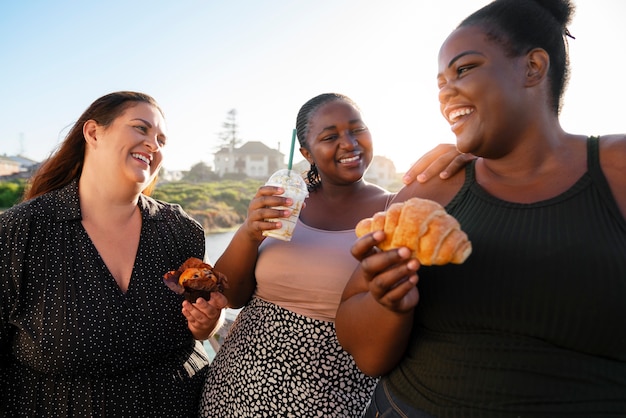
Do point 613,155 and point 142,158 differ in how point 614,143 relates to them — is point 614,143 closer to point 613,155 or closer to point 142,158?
point 613,155

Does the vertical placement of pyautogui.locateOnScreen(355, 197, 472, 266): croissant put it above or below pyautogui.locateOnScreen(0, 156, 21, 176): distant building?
above

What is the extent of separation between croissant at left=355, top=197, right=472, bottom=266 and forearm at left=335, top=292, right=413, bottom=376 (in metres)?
0.28

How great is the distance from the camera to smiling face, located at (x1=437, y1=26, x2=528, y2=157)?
1592mm

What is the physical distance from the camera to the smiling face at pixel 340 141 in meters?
2.79

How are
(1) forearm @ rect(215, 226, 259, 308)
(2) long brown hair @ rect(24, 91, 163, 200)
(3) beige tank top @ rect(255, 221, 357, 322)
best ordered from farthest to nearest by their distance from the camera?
(2) long brown hair @ rect(24, 91, 163, 200)
(1) forearm @ rect(215, 226, 259, 308)
(3) beige tank top @ rect(255, 221, 357, 322)

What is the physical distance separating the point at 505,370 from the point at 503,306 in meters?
→ 0.20

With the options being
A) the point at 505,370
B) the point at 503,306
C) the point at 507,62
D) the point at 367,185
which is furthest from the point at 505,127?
the point at 367,185

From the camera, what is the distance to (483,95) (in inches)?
62.4

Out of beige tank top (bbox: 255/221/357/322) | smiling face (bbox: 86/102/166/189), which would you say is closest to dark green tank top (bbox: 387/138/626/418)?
beige tank top (bbox: 255/221/357/322)

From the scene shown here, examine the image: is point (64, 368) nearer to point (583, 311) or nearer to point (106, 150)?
point (106, 150)

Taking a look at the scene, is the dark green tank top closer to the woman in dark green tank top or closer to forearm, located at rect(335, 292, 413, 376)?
the woman in dark green tank top

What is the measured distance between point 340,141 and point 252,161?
5705cm

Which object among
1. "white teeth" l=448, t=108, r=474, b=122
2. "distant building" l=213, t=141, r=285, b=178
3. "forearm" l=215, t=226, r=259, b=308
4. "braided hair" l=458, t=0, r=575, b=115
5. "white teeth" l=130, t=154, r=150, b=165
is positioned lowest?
"distant building" l=213, t=141, r=285, b=178

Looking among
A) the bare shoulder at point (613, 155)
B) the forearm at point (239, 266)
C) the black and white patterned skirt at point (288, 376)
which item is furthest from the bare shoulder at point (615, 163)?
the forearm at point (239, 266)
